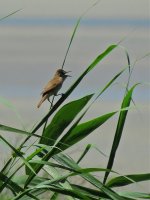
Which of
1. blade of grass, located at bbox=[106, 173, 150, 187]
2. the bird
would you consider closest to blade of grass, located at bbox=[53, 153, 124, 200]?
blade of grass, located at bbox=[106, 173, 150, 187]

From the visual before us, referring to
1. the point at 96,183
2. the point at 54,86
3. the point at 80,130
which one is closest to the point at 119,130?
the point at 80,130

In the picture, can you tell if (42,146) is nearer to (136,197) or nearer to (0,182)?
(0,182)

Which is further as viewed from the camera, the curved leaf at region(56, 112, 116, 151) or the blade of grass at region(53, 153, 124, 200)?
the curved leaf at region(56, 112, 116, 151)

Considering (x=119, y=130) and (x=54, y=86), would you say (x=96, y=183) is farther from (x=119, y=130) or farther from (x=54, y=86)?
(x=54, y=86)

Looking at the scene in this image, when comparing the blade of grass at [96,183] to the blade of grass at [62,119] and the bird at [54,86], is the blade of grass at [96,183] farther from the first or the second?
the bird at [54,86]

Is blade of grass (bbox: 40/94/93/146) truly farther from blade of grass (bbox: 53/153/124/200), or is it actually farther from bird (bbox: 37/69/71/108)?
bird (bbox: 37/69/71/108)

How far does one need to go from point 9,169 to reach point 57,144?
166 millimetres

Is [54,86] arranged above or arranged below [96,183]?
above

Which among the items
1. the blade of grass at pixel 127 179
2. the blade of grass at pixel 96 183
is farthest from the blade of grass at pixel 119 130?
the blade of grass at pixel 96 183

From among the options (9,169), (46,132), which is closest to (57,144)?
(46,132)

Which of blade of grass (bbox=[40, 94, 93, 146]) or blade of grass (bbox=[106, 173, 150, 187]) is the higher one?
blade of grass (bbox=[40, 94, 93, 146])

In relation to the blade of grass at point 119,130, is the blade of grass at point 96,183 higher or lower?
lower

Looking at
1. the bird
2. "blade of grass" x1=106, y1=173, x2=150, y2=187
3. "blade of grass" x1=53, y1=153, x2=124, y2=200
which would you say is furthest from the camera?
the bird

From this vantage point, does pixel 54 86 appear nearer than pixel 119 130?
No
